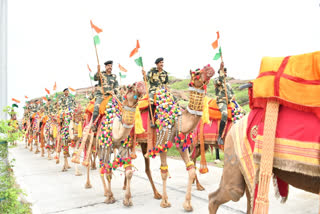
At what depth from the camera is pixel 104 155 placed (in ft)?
18.6

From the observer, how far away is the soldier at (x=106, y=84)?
6141 mm

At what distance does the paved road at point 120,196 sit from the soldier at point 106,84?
1675 millimetres

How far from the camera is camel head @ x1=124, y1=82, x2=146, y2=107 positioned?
4.62 meters

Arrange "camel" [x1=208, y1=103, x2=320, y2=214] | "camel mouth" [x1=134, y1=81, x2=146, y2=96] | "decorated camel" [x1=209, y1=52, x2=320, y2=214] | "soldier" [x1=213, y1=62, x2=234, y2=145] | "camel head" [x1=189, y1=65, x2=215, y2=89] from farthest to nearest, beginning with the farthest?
"soldier" [x1=213, y1=62, x2=234, y2=145] → "camel mouth" [x1=134, y1=81, x2=146, y2=96] → "camel head" [x1=189, y1=65, x2=215, y2=89] → "camel" [x1=208, y1=103, x2=320, y2=214] → "decorated camel" [x1=209, y1=52, x2=320, y2=214]

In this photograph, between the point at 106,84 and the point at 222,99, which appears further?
the point at 222,99

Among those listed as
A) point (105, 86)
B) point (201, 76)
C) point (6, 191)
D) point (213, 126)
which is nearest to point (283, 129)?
point (201, 76)

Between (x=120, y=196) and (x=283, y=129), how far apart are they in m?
4.59

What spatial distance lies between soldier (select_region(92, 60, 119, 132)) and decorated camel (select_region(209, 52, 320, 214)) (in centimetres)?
403

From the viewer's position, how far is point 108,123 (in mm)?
5711

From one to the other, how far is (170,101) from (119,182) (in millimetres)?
3472

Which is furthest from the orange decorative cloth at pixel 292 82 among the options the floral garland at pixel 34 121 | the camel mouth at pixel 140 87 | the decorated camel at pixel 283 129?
the floral garland at pixel 34 121

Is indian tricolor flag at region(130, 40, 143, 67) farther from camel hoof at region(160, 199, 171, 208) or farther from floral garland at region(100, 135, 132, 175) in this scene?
camel hoof at region(160, 199, 171, 208)

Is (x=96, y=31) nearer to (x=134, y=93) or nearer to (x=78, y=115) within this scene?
(x=134, y=93)

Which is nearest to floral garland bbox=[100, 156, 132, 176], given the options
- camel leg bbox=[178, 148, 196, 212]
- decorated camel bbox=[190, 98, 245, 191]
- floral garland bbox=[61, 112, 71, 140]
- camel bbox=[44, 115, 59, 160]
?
camel leg bbox=[178, 148, 196, 212]
